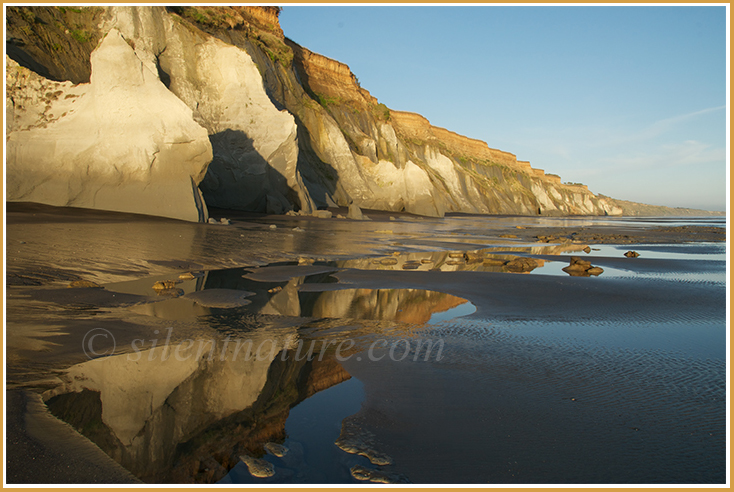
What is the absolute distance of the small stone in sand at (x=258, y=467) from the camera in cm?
199

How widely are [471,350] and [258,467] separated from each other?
210 cm

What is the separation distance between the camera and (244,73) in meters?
21.2

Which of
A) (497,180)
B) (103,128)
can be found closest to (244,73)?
(103,128)

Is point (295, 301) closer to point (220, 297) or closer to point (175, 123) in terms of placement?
point (220, 297)

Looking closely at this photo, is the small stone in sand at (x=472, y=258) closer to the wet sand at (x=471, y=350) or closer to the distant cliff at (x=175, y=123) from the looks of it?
the wet sand at (x=471, y=350)

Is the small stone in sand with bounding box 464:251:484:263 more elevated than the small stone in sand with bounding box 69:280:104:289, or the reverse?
the small stone in sand with bounding box 464:251:484:263

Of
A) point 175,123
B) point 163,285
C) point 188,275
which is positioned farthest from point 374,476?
point 175,123

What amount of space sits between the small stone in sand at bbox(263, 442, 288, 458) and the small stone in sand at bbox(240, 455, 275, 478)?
7 centimetres

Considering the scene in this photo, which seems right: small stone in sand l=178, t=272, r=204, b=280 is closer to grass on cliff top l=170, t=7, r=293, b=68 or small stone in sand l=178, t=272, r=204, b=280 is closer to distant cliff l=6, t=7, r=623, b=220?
distant cliff l=6, t=7, r=623, b=220

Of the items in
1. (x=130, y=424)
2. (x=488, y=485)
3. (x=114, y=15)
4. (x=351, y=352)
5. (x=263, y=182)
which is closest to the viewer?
(x=488, y=485)

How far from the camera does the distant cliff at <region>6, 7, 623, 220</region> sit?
11.9 m

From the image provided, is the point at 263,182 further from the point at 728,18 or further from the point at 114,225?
the point at 728,18

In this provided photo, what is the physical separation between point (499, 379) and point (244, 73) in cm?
2110

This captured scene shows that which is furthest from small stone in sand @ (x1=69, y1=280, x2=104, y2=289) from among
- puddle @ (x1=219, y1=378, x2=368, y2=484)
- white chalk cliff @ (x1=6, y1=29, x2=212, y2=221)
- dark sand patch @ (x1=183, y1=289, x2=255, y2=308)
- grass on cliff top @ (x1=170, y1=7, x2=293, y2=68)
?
grass on cliff top @ (x1=170, y1=7, x2=293, y2=68)
